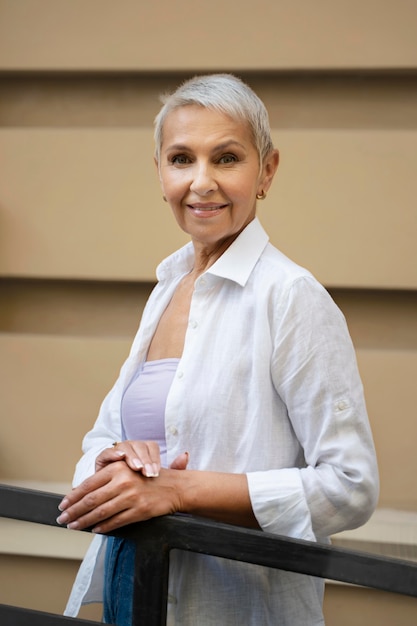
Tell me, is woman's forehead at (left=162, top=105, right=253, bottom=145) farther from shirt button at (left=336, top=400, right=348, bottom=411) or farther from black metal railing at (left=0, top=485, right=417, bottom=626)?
black metal railing at (left=0, top=485, right=417, bottom=626)

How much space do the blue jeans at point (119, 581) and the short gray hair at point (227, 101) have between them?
1.87 feet

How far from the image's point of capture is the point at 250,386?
3.60 ft

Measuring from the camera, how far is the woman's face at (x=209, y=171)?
44.9 inches

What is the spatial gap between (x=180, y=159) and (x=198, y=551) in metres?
0.56

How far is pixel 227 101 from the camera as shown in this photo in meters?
1.13

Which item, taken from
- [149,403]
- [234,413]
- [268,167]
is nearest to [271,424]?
[234,413]

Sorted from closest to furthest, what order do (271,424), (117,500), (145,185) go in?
1. (117,500)
2. (271,424)
3. (145,185)

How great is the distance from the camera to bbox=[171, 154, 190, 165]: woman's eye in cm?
118

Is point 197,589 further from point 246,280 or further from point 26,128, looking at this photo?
point 26,128

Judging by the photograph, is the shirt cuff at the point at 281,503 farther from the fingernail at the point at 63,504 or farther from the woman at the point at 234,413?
the fingernail at the point at 63,504

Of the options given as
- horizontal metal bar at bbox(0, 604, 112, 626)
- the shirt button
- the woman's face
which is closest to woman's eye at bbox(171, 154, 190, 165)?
the woman's face

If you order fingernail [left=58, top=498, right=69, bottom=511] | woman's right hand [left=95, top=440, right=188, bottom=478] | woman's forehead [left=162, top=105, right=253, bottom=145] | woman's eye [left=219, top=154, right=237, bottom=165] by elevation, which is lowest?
fingernail [left=58, top=498, right=69, bottom=511]

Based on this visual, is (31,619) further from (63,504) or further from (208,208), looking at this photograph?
(208,208)

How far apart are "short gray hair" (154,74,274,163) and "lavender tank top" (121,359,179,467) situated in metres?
0.34
